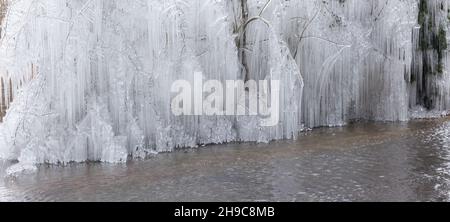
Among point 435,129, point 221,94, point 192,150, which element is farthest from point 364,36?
point 192,150

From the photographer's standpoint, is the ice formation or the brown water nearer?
the brown water

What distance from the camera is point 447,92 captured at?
17438 mm

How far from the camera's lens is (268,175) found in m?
10.9

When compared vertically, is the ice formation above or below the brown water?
above

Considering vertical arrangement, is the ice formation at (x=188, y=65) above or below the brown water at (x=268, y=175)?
above

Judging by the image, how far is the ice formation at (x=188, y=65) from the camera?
1191 centimetres

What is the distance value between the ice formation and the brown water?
57cm

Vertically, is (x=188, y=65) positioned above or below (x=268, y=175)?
above

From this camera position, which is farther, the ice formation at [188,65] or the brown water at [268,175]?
the ice formation at [188,65]

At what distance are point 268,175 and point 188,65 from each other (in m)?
3.34

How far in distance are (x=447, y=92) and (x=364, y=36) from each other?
3.05 metres

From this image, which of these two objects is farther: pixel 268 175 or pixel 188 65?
pixel 188 65

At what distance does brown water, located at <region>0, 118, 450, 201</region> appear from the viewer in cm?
977

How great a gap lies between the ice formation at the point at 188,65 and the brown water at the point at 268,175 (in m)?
0.57
